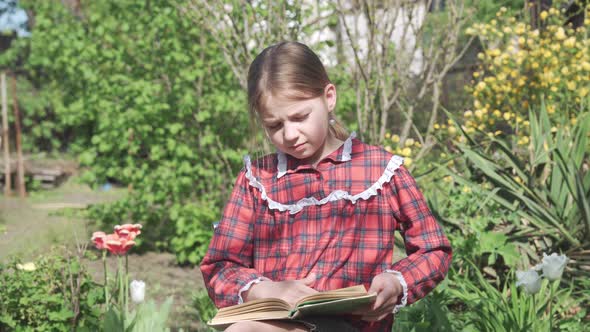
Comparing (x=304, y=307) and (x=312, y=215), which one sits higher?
(x=312, y=215)

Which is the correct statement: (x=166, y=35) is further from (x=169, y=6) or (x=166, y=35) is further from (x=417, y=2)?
(x=417, y=2)

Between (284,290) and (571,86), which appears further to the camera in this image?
(571,86)

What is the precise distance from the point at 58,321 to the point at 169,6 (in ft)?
11.1

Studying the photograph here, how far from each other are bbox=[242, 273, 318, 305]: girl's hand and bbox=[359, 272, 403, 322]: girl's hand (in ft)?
0.46

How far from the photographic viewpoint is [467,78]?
28.3 feet

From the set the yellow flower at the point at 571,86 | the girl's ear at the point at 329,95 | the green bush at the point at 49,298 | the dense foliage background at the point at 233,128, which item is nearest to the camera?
the girl's ear at the point at 329,95

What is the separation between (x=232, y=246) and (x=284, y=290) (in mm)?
257

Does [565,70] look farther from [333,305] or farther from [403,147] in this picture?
[333,305]

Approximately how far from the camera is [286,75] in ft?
5.88

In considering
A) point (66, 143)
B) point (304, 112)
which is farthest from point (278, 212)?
point (66, 143)

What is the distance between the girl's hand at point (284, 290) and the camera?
166cm

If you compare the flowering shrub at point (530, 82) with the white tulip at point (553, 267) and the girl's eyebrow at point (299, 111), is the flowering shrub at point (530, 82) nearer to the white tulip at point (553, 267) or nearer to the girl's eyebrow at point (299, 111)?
the white tulip at point (553, 267)

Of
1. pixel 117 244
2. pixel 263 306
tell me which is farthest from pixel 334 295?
pixel 117 244

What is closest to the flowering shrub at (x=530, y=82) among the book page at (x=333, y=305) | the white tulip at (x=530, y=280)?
the white tulip at (x=530, y=280)
